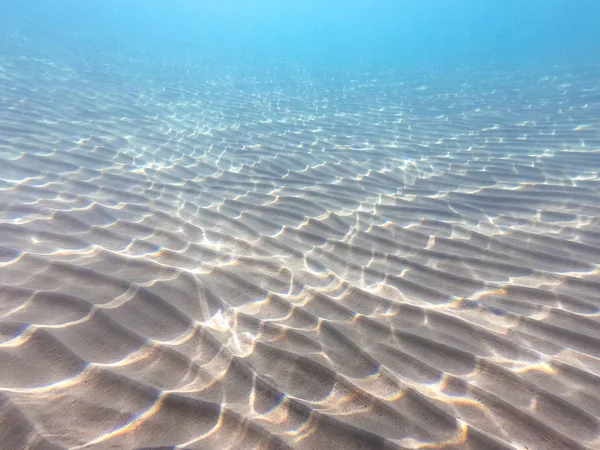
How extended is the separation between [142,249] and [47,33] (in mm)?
26652

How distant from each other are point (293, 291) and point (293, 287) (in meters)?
0.07

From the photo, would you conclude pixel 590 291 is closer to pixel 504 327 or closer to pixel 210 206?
pixel 504 327

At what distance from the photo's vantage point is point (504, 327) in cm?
315

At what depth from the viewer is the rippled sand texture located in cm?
211

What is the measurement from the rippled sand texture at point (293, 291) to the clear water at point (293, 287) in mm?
18

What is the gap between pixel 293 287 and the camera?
11.7 feet

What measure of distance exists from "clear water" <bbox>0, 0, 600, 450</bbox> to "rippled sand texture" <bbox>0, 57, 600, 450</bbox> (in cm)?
2

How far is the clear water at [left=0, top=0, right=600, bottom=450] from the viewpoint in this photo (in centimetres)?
212

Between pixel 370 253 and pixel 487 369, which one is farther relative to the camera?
pixel 370 253

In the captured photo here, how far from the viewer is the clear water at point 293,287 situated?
2.12 metres

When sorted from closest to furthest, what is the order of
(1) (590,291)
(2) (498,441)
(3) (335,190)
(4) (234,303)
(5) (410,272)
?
(2) (498,441)
(4) (234,303)
(1) (590,291)
(5) (410,272)
(3) (335,190)

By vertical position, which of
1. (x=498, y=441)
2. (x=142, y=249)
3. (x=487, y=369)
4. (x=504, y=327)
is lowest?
(x=142, y=249)

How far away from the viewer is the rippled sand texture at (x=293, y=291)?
6.93 feet

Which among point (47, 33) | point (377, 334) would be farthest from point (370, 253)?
point (47, 33)
